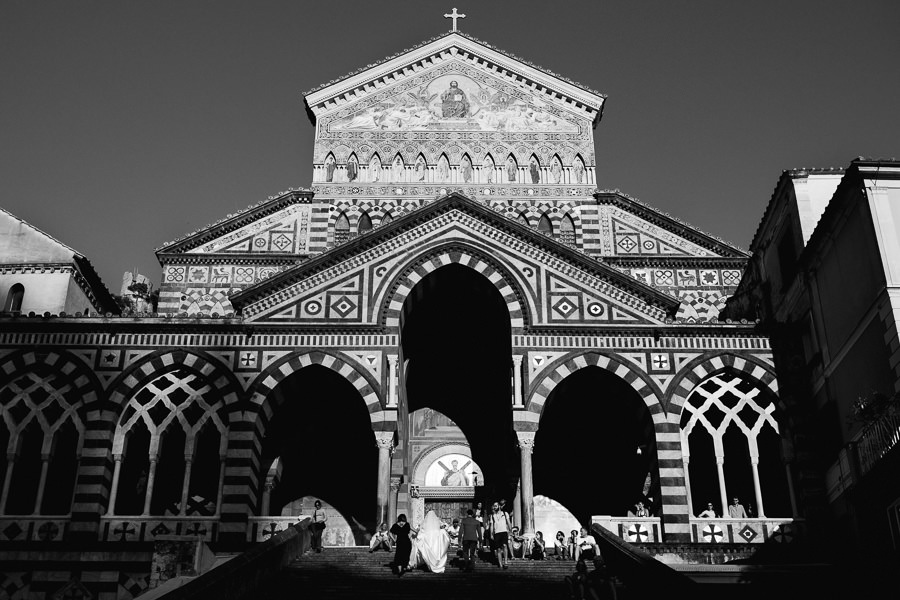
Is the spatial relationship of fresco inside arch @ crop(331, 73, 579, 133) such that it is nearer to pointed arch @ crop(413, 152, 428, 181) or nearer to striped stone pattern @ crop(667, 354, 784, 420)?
pointed arch @ crop(413, 152, 428, 181)

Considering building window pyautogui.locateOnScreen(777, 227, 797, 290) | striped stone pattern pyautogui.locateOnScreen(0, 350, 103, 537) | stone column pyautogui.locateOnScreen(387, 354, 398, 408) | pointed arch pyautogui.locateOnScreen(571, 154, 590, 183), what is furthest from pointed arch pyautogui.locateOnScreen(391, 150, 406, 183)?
striped stone pattern pyautogui.locateOnScreen(0, 350, 103, 537)

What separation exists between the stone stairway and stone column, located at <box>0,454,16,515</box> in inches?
331

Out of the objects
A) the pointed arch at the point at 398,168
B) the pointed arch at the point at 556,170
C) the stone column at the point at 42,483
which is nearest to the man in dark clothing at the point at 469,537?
the stone column at the point at 42,483

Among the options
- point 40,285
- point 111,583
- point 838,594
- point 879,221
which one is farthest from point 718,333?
point 40,285

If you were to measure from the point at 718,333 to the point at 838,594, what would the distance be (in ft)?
26.0

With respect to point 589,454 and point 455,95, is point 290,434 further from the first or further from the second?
point 455,95

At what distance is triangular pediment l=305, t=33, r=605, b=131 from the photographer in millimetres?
37875

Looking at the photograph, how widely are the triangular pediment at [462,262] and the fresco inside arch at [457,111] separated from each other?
357 inches

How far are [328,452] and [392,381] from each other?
3745mm

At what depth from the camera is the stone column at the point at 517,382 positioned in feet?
88.4

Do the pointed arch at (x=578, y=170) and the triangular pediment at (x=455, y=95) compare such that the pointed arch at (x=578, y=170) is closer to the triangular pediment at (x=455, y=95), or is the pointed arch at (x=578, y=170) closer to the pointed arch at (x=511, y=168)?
the triangular pediment at (x=455, y=95)

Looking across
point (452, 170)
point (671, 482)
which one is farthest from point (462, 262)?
point (452, 170)

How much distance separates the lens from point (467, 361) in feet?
103

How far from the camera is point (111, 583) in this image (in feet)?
78.6
